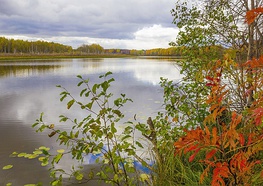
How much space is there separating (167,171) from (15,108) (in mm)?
10630

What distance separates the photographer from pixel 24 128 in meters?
8.95

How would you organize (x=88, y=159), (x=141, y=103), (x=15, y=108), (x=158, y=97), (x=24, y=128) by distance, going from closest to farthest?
(x=88, y=159), (x=24, y=128), (x=15, y=108), (x=141, y=103), (x=158, y=97)

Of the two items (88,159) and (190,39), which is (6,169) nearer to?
(88,159)

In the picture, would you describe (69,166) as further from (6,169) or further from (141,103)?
(141,103)

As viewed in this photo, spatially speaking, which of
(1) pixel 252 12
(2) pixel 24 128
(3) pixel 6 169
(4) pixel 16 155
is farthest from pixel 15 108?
(1) pixel 252 12

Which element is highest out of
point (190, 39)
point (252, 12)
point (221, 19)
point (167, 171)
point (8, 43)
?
point (8, 43)

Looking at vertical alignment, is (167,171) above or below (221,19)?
below

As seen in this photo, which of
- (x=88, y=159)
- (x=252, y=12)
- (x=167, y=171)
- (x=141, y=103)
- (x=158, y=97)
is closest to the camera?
(x=252, y=12)

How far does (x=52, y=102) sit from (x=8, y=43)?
416 feet

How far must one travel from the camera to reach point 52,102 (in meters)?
14.0

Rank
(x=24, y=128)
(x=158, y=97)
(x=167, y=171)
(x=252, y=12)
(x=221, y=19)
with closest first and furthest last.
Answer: (x=252, y=12)
(x=167, y=171)
(x=221, y=19)
(x=24, y=128)
(x=158, y=97)

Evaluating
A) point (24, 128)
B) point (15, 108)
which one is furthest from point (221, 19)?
point (15, 108)

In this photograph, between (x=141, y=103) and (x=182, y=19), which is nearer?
(x=182, y=19)


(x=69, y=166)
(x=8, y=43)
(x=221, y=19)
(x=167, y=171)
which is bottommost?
(x=69, y=166)
